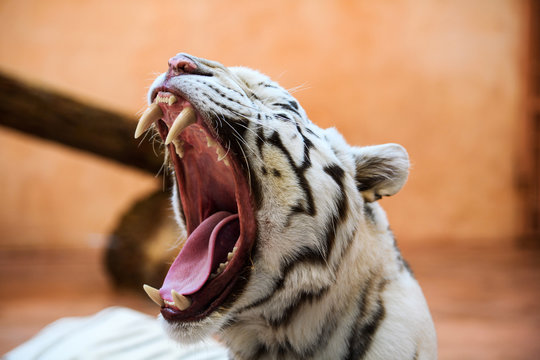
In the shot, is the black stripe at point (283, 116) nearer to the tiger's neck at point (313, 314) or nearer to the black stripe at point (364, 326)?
the tiger's neck at point (313, 314)

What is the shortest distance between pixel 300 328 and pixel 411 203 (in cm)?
510

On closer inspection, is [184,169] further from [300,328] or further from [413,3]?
[413,3]

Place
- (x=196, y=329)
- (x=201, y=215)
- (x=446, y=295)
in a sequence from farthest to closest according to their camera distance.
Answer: (x=446, y=295) → (x=201, y=215) → (x=196, y=329)

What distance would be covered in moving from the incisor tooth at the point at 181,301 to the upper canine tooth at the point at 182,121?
29 centimetres

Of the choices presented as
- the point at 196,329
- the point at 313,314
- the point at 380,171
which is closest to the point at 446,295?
the point at 380,171

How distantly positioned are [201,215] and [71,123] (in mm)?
2834

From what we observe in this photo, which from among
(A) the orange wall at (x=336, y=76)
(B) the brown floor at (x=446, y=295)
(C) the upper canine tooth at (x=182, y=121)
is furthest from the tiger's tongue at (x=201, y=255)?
(A) the orange wall at (x=336, y=76)

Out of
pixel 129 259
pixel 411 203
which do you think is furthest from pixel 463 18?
pixel 129 259

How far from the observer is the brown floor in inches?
106

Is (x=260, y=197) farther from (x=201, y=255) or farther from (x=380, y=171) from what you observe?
(x=380, y=171)

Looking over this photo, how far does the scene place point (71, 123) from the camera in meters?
3.75

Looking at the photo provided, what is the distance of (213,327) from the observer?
3.25 ft

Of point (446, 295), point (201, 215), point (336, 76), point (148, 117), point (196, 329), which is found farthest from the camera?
point (336, 76)

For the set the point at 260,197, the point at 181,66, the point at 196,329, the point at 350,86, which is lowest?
the point at 196,329
